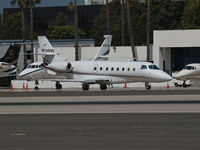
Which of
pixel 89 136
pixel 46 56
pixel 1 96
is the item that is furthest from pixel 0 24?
pixel 89 136

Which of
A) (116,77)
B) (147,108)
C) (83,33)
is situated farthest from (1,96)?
(83,33)

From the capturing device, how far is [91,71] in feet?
168

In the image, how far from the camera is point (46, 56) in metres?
53.2

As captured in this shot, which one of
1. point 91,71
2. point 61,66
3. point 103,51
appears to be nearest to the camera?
point 91,71

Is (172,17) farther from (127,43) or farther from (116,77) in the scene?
(116,77)

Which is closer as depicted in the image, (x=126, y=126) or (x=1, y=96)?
(x=126, y=126)

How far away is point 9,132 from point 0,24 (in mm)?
130426

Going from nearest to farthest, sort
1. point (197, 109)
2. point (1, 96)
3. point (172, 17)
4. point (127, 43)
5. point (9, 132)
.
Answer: point (9, 132)
point (197, 109)
point (1, 96)
point (127, 43)
point (172, 17)

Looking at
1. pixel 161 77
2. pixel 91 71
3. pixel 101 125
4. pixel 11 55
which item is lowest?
pixel 161 77

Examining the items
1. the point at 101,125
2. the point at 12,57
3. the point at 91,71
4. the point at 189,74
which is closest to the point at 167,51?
the point at 189,74

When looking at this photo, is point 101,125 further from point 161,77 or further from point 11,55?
point 11,55

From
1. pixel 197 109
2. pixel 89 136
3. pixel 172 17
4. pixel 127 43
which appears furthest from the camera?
pixel 172 17

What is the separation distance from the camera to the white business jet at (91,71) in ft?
159

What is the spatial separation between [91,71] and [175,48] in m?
29.1
